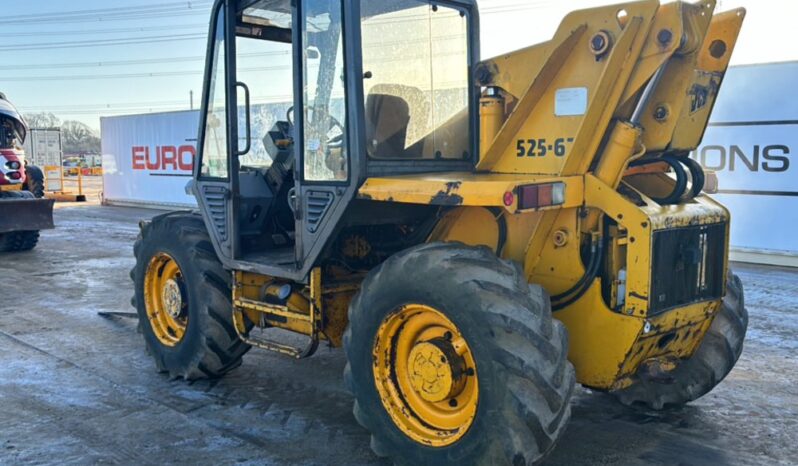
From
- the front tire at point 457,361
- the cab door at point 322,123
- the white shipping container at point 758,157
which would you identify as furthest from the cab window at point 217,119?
the white shipping container at point 758,157

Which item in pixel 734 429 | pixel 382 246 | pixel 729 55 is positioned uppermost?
pixel 729 55

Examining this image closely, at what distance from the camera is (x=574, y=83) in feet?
12.7

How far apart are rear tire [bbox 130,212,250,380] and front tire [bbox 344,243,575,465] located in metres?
1.55

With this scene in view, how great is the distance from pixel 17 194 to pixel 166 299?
9.12m

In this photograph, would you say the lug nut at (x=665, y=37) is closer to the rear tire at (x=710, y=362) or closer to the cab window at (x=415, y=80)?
the cab window at (x=415, y=80)

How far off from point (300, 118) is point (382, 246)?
3.24 ft

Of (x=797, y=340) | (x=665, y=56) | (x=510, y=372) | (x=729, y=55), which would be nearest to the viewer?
(x=510, y=372)

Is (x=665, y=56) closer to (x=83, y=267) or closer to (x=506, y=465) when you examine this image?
(x=506, y=465)

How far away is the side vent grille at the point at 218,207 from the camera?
201 inches

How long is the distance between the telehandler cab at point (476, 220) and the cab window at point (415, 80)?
13 millimetres

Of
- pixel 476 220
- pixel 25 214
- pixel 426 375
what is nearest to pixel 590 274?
pixel 476 220

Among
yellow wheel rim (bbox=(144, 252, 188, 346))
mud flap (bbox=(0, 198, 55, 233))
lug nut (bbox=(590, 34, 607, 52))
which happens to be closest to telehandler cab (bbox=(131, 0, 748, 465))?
lug nut (bbox=(590, 34, 607, 52))

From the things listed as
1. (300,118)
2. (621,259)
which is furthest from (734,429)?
(300,118)

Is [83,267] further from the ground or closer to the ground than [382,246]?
closer to the ground
